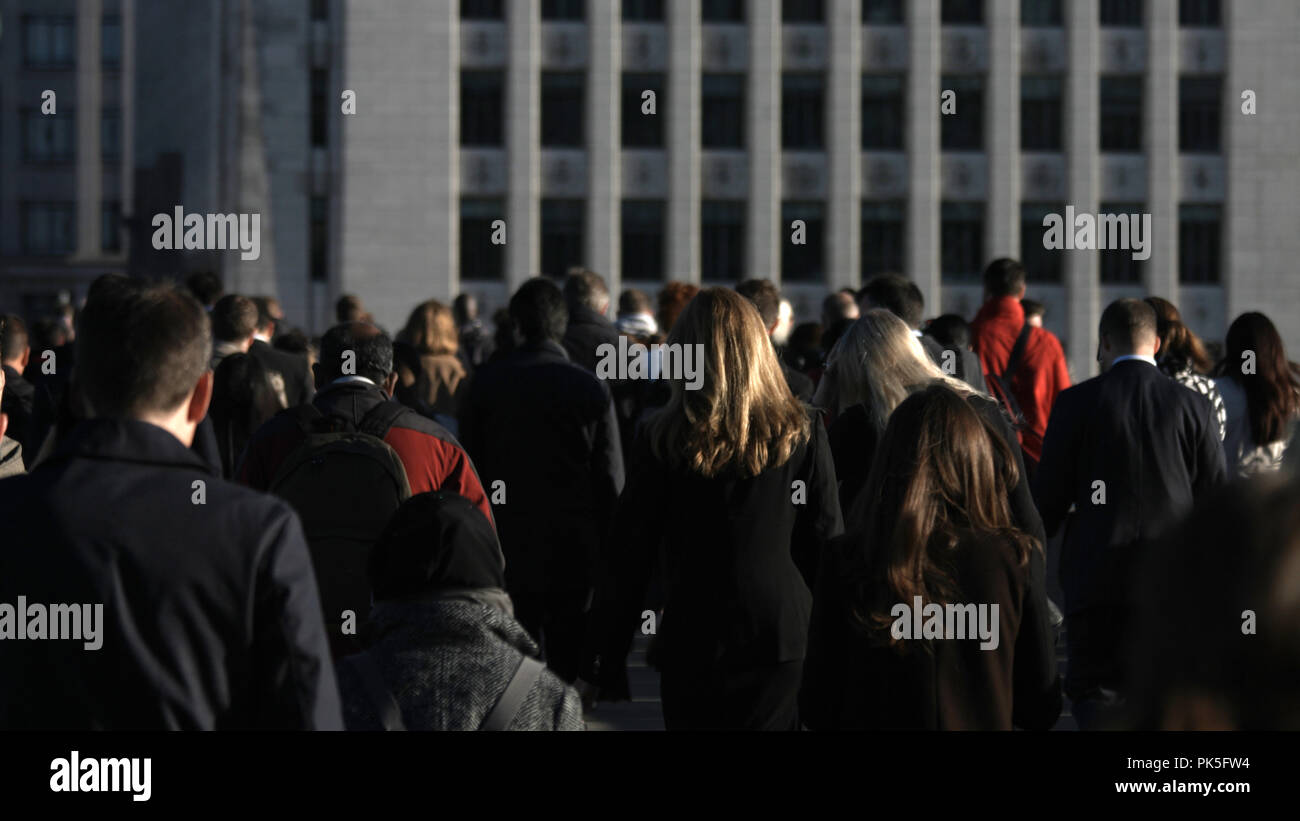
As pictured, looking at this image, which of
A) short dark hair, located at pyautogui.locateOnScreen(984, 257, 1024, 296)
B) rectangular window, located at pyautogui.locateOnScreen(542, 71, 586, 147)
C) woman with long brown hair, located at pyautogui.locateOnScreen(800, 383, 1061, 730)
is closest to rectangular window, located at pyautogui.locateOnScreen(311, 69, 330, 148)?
rectangular window, located at pyautogui.locateOnScreen(542, 71, 586, 147)

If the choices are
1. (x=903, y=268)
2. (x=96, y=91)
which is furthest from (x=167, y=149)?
(x=96, y=91)

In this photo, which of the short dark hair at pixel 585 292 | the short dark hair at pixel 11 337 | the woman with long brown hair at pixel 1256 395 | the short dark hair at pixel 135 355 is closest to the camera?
the short dark hair at pixel 135 355

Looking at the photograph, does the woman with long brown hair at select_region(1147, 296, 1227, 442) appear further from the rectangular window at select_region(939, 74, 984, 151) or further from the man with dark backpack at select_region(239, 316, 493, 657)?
the rectangular window at select_region(939, 74, 984, 151)

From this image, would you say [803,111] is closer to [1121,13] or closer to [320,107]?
[1121,13]

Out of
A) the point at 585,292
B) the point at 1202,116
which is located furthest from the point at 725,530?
the point at 1202,116

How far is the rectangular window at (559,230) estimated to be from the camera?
42156 millimetres

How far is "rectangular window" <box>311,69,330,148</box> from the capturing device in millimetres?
41594

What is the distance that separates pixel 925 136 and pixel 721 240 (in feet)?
18.6

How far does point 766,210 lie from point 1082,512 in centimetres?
3545

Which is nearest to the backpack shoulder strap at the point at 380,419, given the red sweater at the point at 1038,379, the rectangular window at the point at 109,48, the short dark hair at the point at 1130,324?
the short dark hair at the point at 1130,324

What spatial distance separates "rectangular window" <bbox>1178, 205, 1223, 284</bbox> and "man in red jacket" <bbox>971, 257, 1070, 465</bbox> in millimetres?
32962

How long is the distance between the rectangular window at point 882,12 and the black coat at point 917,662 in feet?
131

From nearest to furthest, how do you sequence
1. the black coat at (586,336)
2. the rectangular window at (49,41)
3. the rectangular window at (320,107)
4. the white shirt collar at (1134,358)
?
1. the white shirt collar at (1134,358)
2. the black coat at (586,336)
3. the rectangular window at (320,107)
4. the rectangular window at (49,41)

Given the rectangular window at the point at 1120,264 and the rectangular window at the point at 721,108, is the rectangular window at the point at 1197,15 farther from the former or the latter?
the rectangular window at the point at 721,108
